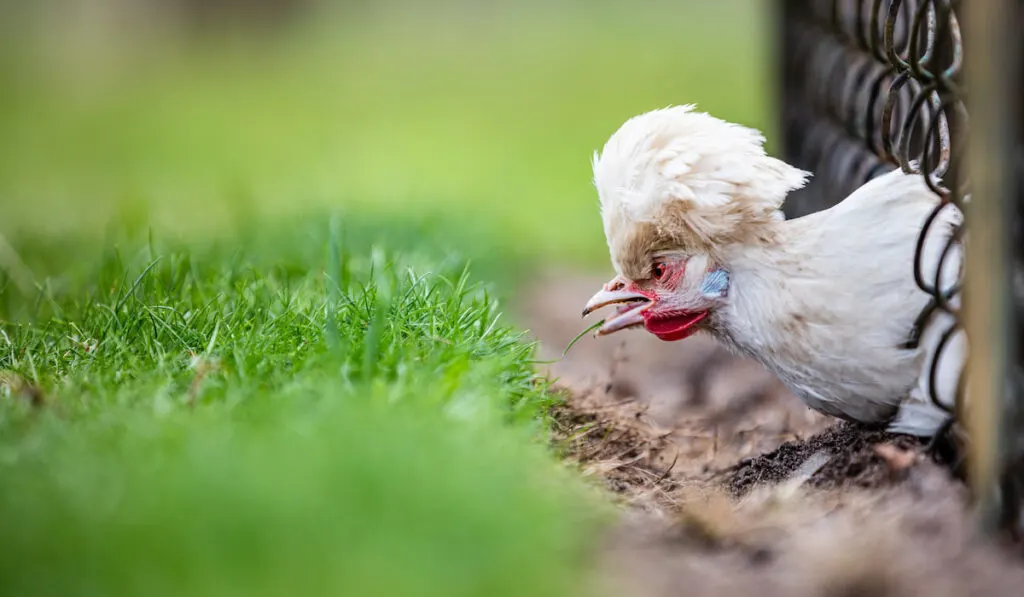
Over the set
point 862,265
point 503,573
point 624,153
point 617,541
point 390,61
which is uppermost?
point 624,153

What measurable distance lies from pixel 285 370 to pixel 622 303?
1032mm

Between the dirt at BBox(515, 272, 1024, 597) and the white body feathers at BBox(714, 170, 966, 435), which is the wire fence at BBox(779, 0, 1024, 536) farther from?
the dirt at BBox(515, 272, 1024, 597)

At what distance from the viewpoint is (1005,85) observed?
214 cm

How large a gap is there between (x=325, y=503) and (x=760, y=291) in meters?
1.43

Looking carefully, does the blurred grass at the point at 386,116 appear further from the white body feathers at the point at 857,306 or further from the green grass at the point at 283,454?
the white body feathers at the point at 857,306

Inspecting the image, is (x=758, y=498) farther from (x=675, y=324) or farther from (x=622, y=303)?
(x=622, y=303)

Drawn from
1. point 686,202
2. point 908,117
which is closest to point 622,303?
point 686,202

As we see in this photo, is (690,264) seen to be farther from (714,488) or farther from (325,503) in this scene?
(325,503)

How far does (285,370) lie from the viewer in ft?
9.45

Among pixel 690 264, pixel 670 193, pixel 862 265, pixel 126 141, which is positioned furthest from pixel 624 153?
Result: pixel 126 141

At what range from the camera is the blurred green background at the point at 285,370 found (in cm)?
194

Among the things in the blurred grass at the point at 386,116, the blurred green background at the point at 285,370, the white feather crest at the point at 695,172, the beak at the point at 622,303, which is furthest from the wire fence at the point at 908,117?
the blurred grass at the point at 386,116

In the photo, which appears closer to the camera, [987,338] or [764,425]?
[987,338]

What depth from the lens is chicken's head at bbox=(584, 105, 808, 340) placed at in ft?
9.51
